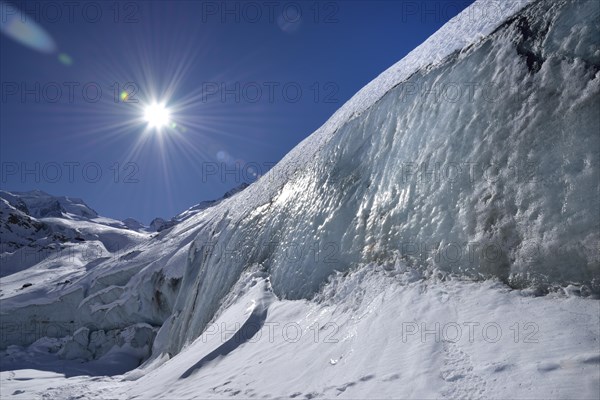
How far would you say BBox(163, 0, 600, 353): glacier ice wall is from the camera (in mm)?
3012

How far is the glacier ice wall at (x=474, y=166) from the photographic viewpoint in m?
3.01

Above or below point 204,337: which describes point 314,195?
above

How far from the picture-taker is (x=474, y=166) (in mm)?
3980

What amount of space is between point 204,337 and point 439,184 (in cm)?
571

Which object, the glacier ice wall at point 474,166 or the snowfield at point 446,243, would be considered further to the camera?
the glacier ice wall at point 474,166

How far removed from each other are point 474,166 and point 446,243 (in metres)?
0.91

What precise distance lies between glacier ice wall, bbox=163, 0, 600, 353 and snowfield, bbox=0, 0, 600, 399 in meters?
0.02

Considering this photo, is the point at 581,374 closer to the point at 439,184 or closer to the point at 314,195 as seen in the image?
the point at 439,184

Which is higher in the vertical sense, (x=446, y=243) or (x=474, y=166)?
(x=474, y=166)

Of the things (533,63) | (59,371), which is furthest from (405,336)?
(59,371)

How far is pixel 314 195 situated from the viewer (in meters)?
7.54

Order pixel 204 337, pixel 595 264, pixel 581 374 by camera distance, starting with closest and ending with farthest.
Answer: pixel 581 374 < pixel 595 264 < pixel 204 337

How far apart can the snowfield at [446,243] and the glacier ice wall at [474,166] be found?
18mm

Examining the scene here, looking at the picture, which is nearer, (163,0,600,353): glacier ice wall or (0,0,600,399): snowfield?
(0,0,600,399): snowfield
